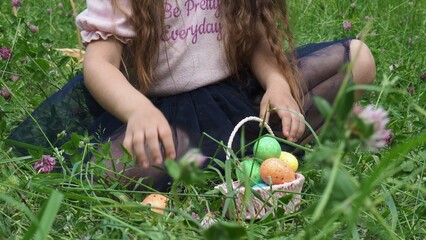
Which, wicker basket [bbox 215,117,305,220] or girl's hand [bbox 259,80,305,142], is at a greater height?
wicker basket [bbox 215,117,305,220]

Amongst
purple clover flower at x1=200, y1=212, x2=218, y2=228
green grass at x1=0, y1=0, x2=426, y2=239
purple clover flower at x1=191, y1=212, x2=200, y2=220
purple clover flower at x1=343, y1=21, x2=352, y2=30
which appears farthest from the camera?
purple clover flower at x1=343, y1=21, x2=352, y2=30

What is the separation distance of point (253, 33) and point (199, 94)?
188 mm

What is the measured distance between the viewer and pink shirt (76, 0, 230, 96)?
5.75 feet

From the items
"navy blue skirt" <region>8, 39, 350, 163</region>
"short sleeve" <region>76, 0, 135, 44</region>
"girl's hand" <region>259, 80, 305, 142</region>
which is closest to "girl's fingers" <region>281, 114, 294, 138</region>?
"girl's hand" <region>259, 80, 305, 142</region>

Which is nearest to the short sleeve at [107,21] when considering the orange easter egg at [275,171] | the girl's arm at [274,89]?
the girl's arm at [274,89]

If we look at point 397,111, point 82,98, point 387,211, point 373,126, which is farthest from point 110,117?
point 373,126

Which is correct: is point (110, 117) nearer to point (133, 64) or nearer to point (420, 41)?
point (133, 64)

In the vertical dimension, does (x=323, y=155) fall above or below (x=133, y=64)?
above

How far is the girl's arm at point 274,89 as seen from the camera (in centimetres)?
158

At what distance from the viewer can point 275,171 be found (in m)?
1.35

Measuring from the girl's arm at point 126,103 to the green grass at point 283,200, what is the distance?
0.18ft

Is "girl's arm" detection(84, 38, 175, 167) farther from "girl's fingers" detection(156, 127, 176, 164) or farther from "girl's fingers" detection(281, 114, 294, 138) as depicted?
"girl's fingers" detection(281, 114, 294, 138)

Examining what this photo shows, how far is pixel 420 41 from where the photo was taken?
249cm

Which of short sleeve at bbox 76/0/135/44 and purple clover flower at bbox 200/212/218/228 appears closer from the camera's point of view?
purple clover flower at bbox 200/212/218/228
